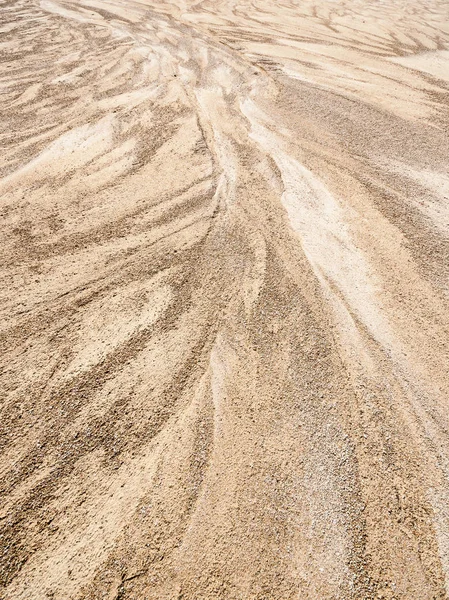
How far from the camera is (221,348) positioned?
238 cm

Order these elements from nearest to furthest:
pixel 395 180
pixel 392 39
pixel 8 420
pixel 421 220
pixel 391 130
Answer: pixel 8 420 → pixel 421 220 → pixel 395 180 → pixel 391 130 → pixel 392 39

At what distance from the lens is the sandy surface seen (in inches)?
65.0

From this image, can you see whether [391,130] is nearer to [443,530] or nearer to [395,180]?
[395,180]

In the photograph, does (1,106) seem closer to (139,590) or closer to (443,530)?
(139,590)

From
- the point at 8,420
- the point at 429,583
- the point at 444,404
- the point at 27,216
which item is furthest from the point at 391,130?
the point at 8,420

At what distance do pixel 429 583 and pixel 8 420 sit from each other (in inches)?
86.4

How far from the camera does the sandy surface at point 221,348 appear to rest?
5.42 feet

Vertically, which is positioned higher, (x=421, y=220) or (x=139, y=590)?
(x=421, y=220)

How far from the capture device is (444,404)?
2225mm

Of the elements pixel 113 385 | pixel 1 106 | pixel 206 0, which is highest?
pixel 206 0

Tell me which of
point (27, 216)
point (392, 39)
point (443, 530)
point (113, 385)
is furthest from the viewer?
point (392, 39)

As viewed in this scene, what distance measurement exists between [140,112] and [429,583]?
17.4ft

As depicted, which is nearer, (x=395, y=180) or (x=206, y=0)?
(x=395, y=180)

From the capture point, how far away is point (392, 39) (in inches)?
324
